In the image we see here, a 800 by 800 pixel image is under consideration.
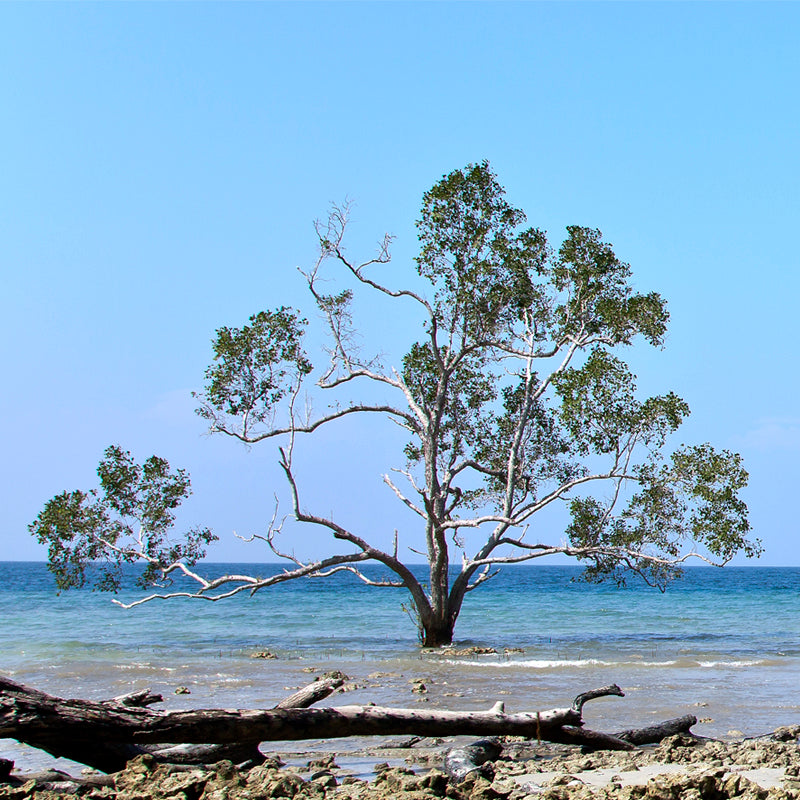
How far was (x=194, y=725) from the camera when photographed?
687cm

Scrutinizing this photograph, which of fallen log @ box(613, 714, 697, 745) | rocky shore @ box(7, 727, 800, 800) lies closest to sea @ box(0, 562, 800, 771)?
fallen log @ box(613, 714, 697, 745)

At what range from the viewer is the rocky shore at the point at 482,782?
5953 millimetres

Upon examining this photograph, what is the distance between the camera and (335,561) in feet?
70.9

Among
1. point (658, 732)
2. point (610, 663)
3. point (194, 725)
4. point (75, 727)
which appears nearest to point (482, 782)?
point (194, 725)

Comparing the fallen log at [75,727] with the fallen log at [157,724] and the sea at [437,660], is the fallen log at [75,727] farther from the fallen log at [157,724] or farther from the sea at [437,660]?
the sea at [437,660]

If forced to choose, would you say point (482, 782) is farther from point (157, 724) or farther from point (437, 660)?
point (437, 660)

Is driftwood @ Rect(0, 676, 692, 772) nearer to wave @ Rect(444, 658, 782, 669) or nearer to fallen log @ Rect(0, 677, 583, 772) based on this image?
fallen log @ Rect(0, 677, 583, 772)

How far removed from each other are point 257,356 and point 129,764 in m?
16.4

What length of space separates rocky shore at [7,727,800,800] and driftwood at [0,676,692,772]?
0.70 ft

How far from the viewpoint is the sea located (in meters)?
12.9

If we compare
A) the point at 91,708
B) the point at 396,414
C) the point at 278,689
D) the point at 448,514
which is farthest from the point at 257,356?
the point at 91,708

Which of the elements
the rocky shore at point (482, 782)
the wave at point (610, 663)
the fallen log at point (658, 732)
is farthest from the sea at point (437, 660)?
the rocky shore at point (482, 782)

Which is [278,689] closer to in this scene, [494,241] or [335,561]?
[335,561]

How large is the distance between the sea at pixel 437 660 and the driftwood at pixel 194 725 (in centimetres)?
189
